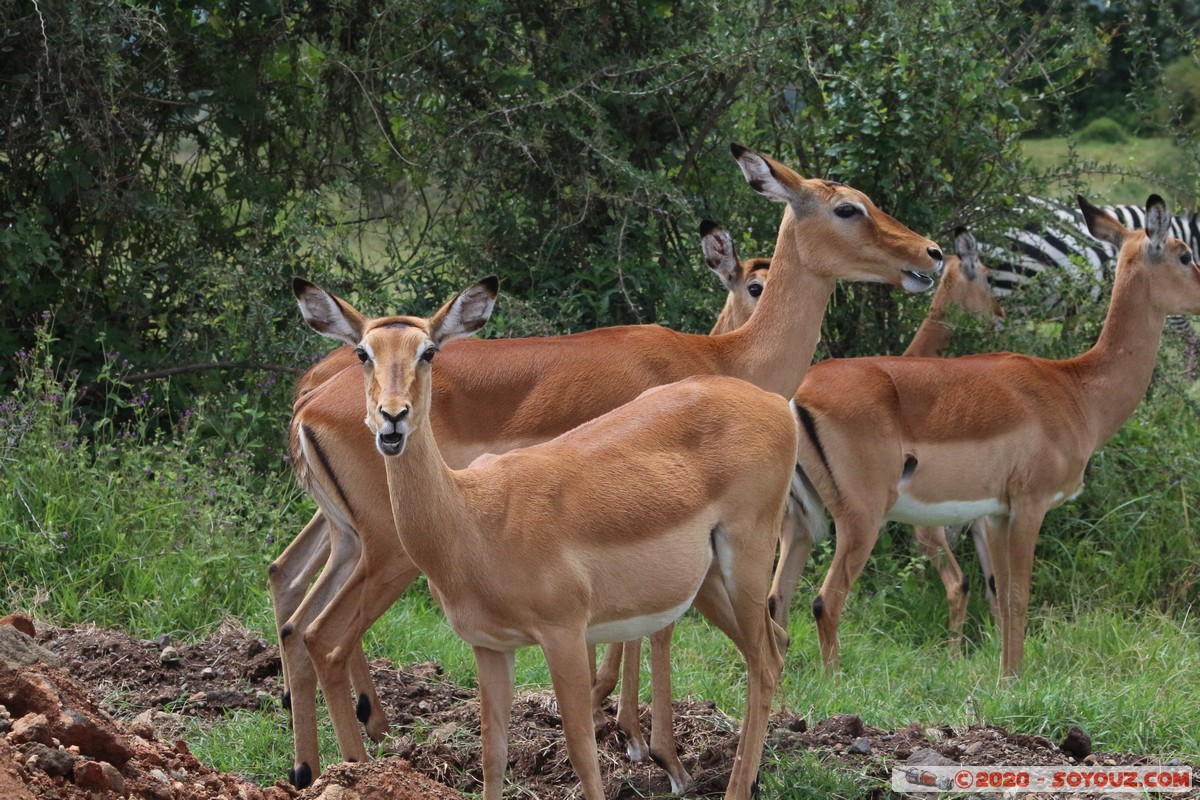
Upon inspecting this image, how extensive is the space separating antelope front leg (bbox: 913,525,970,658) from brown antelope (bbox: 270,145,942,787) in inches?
63.0

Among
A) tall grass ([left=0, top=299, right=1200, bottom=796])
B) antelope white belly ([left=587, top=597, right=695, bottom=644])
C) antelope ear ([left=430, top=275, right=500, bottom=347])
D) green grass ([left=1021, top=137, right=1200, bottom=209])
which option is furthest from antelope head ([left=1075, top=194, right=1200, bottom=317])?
green grass ([left=1021, top=137, right=1200, bottom=209])

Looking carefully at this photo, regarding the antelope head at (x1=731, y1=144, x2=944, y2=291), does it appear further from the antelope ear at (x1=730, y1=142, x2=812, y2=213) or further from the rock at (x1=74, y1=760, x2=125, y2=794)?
the rock at (x1=74, y1=760, x2=125, y2=794)

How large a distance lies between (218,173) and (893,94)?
3.68 metres

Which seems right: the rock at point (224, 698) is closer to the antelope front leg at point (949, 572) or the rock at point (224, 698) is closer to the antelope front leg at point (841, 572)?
the antelope front leg at point (841, 572)

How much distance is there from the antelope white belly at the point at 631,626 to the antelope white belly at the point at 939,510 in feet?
7.96

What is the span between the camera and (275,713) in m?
4.95

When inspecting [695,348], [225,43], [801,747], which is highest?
[225,43]

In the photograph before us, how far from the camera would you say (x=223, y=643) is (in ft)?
17.9

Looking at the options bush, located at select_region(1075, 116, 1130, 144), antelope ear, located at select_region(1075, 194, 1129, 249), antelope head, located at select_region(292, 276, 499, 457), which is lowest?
bush, located at select_region(1075, 116, 1130, 144)

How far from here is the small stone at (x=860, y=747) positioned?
14.3ft

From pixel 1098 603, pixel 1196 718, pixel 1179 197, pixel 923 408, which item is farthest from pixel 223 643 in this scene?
pixel 1179 197

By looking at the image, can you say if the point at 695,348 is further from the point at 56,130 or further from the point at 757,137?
the point at 56,130

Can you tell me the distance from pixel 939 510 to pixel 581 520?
2.81m

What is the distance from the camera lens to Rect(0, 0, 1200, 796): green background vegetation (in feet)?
21.3
